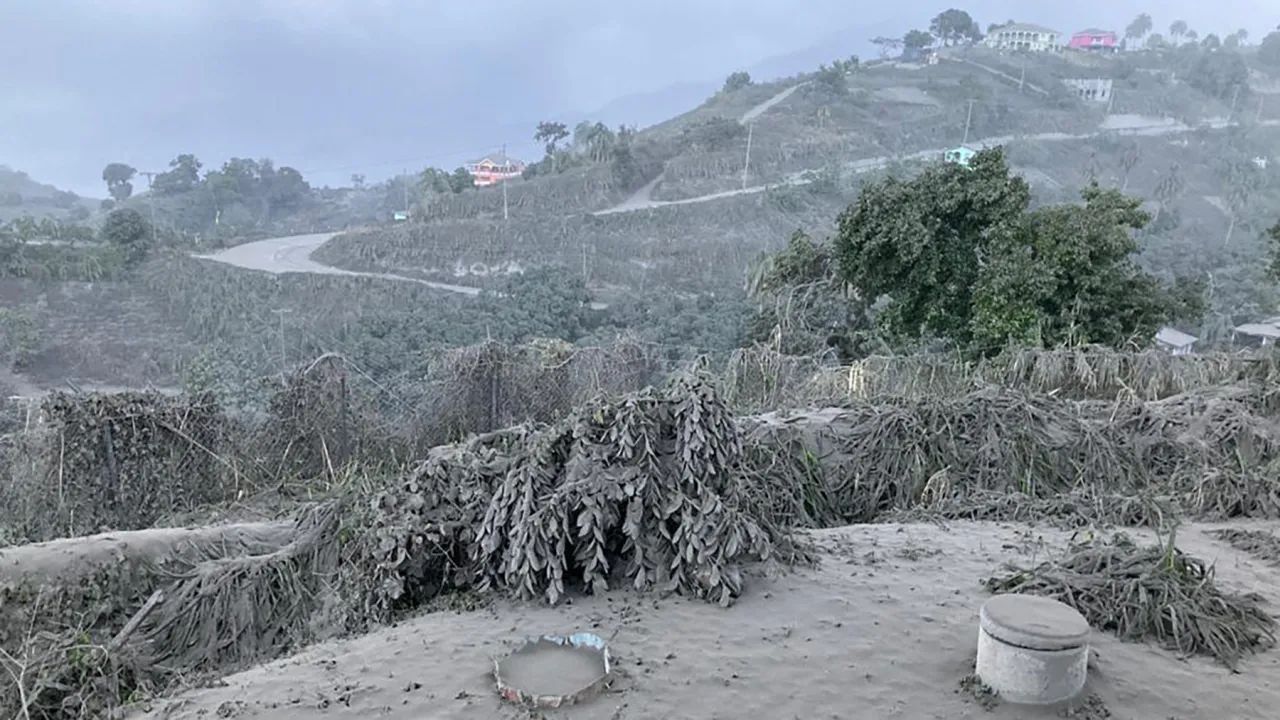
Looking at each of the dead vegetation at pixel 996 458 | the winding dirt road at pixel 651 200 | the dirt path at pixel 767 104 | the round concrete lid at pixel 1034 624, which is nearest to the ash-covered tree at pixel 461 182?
the winding dirt road at pixel 651 200

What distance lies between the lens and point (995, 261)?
1257cm

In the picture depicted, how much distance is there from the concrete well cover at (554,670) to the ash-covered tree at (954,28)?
8351 centimetres

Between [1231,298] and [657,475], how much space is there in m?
31.7

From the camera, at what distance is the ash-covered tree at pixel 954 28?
7706 centimetres

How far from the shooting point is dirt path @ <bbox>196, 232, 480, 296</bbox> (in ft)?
105

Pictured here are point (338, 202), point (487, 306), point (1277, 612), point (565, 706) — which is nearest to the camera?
point (565, 706)

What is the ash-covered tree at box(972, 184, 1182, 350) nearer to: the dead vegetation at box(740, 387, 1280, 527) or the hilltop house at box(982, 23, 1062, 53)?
the dead vegetation at box(740, 387, 1280, 527)

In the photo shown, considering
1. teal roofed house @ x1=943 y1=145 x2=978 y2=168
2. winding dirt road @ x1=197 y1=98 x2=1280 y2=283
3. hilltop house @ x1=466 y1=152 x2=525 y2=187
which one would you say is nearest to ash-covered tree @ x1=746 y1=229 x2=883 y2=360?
teal roofed house @ x1=943 y1=145 x2=978 y2=168

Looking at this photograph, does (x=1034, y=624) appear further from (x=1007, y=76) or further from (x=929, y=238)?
(x=1007, y=76)

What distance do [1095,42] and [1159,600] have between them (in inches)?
3760

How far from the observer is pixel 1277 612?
17.4 feet

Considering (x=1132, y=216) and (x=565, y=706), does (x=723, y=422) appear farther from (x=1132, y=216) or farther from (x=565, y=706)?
(x=1132, y=216)

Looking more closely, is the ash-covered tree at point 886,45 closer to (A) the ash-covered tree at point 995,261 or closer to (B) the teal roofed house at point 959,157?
(B) the teal roofed house at point 959,157

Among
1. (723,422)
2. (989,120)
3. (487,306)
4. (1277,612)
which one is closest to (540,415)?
(723,422)
